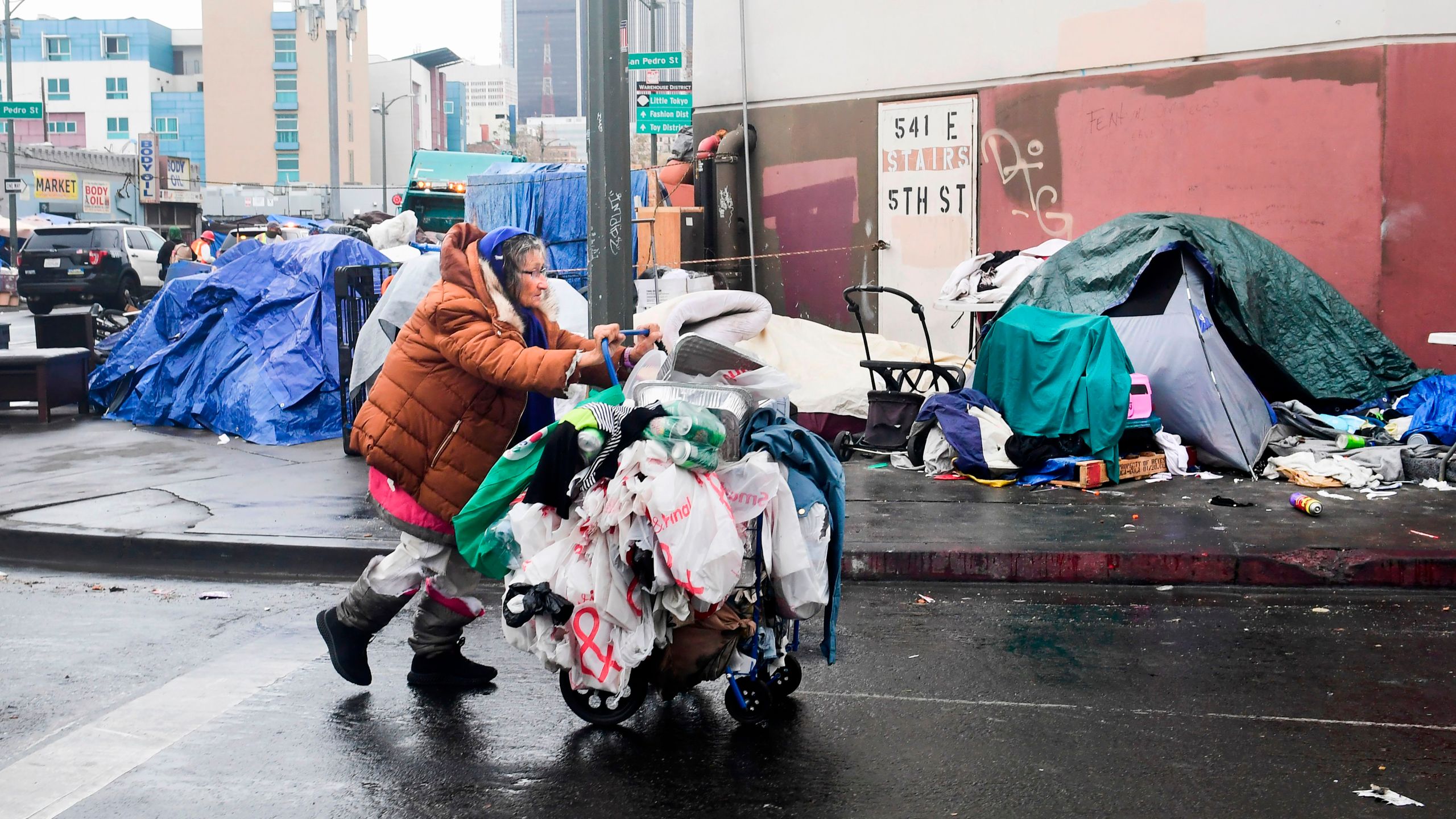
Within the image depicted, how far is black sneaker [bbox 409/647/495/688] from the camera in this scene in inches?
191

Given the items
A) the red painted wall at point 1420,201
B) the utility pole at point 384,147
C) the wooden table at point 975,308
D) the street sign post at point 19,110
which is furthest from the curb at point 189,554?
the utility pole at point 384,147

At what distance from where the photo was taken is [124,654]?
5.36 m

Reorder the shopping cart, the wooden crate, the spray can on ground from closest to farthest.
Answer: the shopping cart < the spray can on ground < the wooden crate

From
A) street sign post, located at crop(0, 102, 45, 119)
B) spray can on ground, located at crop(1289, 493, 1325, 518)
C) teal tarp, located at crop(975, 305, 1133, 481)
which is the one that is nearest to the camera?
spray can on ground, located at crop(1289, 493, 1325, 518)

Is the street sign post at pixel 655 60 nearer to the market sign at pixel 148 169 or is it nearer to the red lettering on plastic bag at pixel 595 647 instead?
the red lettering on plastic bag at pixel 595 647

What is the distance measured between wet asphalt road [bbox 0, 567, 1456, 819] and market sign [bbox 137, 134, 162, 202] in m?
56.8

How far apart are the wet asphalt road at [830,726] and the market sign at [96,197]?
174ft

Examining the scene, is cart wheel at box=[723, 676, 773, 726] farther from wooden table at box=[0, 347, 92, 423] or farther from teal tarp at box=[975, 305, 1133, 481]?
wooden table at box=[0, 347, 92, 423]

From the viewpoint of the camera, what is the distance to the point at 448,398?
466 centimetres

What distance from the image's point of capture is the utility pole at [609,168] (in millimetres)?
7250

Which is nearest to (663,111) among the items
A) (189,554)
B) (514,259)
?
(189,554)

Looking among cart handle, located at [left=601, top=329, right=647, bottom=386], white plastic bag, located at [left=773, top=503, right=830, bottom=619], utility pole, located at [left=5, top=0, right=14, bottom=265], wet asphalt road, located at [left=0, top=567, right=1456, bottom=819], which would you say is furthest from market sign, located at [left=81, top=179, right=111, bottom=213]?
white plastic bag, located at [left=773, top=503, right=830, bottom=619]

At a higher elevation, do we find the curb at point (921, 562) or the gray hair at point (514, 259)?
the gray hair at point (514, 259)

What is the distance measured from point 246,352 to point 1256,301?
28.8ft
